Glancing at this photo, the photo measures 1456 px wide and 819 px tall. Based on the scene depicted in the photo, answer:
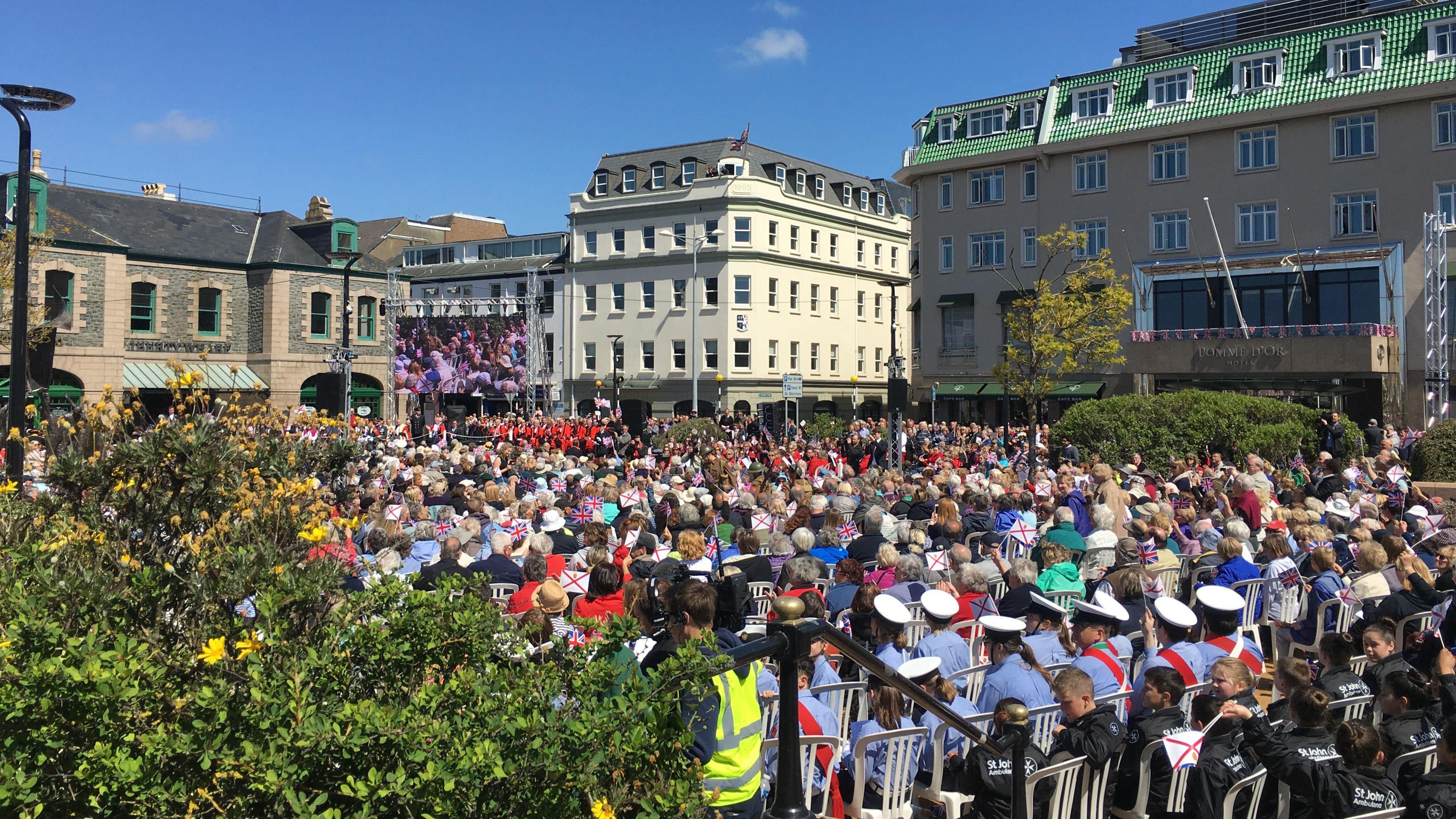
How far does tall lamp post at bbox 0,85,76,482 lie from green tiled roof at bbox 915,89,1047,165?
1616 inches

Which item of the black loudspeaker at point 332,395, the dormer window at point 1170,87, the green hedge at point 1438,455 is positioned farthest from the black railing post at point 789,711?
the dormer window at point 1170,87

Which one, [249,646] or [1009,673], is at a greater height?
[249,646]

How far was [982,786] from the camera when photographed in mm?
5398

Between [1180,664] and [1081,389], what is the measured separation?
130 ft

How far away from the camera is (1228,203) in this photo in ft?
136

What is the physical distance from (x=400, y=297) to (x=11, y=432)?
4443 centimetres

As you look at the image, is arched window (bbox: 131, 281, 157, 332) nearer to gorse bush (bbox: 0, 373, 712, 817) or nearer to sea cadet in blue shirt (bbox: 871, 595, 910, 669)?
gorse bush (bbox: 0, 373, 712, 817)

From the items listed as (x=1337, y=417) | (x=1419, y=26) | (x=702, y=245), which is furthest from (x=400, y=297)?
(x=1419, y=26)

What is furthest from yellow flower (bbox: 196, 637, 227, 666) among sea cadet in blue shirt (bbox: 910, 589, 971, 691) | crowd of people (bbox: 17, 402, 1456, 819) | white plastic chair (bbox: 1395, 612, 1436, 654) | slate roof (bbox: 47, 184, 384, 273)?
slate roof (bbox: 47, 184, 384, 273)

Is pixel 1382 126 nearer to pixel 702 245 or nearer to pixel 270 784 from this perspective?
pixel 702 245

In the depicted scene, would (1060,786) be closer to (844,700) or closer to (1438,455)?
(844,700)

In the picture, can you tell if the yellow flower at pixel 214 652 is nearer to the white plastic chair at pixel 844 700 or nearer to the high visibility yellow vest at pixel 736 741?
the high visibility yellow vest at pixel 736 741

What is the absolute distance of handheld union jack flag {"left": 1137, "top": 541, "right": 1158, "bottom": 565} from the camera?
10.5m

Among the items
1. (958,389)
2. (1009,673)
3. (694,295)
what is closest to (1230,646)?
(1009,673)
